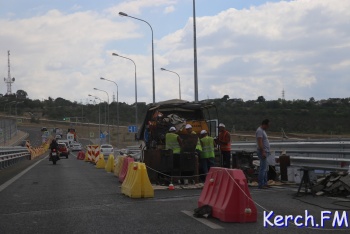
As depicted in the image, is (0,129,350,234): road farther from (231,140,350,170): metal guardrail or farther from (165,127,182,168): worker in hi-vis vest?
(165,127,182,168): worker in hi-vis vest

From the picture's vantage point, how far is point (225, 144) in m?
16.3

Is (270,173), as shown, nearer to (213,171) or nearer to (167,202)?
(167,202)

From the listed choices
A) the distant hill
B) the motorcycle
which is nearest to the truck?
the distant hill

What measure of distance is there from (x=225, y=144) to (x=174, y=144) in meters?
1.88

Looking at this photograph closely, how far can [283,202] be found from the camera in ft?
34.7

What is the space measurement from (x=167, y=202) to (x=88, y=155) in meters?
26.3

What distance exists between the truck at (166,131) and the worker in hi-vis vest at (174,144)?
0.12 m

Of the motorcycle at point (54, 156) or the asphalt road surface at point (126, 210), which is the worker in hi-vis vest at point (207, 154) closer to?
the asphalt road surface at point (126, 210)

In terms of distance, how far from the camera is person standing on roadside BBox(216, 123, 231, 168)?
16.3m

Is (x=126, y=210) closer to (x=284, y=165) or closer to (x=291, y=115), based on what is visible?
(x=284, y=165)

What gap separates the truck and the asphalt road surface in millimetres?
1648

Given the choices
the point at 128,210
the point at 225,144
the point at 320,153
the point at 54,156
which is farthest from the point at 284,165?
the point at 54,156

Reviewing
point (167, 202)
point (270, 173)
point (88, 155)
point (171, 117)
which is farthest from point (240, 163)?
point (88, 155)

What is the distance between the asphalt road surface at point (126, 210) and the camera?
7953 mm
